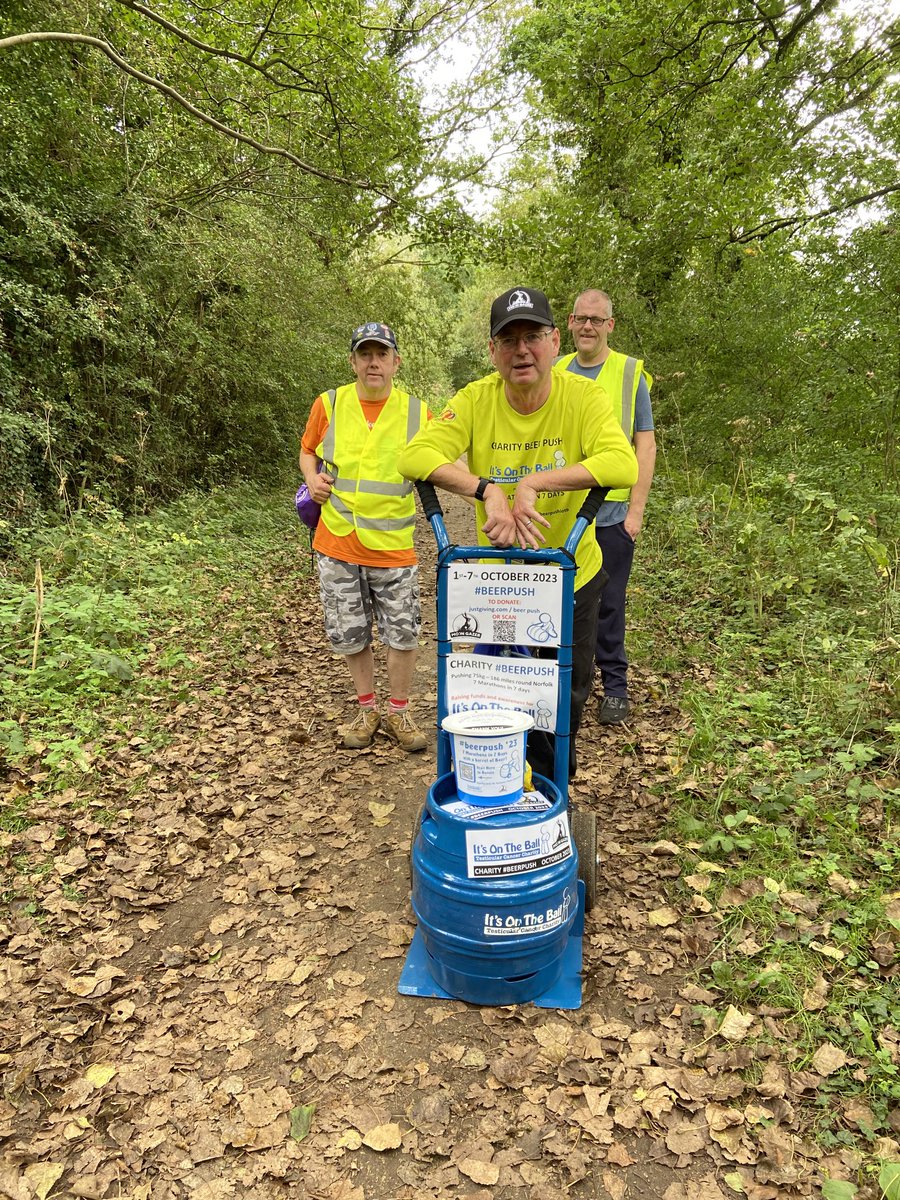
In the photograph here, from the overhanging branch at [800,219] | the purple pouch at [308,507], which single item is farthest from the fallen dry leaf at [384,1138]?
the overhanging branch at [800,219]

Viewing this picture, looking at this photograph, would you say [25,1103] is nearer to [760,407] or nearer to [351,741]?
[351,741]

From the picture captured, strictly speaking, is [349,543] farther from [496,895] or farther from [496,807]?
[496,895]

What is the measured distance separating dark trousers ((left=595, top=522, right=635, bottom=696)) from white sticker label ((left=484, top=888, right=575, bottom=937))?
2300 mm

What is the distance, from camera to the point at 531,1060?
260cm

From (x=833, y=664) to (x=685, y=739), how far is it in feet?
3.86

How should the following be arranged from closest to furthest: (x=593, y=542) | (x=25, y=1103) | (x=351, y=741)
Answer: (x=25, y=1103), (x=593, y=542), (x=351, y=741)

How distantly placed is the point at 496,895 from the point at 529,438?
1884 mm

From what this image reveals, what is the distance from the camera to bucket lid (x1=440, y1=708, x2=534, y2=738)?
2.56 meters

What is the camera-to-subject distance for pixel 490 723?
2645 millimetres

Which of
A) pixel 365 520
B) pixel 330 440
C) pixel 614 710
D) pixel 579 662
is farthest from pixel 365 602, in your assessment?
pixel 614 710

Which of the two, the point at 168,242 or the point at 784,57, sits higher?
the point at 784,57

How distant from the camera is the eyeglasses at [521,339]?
2805 mm

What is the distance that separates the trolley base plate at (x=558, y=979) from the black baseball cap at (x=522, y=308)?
2324mm

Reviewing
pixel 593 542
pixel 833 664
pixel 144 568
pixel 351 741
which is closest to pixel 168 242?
pixel 144 568
